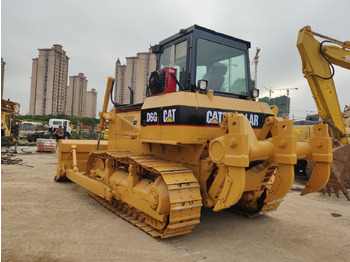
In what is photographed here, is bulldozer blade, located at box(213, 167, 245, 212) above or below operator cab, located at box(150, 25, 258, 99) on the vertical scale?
below

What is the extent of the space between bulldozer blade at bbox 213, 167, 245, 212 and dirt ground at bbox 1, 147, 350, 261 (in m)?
0.70

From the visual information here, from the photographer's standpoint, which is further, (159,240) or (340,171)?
(340,171)

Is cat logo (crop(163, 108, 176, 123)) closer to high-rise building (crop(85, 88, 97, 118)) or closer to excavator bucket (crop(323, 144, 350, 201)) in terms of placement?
excavator bucket (crop(323, 144, 350, 201))

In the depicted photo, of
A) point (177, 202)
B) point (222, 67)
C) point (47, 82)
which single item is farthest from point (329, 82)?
point (47, 82)

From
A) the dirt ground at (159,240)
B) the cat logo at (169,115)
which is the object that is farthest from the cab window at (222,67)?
the dirt ground at (159,240)

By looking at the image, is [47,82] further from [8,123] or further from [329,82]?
[329,82]

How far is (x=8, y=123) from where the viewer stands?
16000mm

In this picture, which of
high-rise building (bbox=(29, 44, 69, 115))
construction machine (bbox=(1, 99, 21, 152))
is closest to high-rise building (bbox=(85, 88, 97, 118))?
high-rise building (bbox=(29, 44, 69, 115))

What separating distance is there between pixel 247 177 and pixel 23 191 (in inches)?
213

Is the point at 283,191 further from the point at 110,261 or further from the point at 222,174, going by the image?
the point at 110,261

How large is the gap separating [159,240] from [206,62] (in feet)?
9.40

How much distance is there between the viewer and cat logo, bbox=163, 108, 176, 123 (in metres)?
3.99

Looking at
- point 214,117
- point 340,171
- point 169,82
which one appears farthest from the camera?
point 340,171

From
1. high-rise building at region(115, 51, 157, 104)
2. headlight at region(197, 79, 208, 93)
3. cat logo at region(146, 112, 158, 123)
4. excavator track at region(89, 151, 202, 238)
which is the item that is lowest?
excavator track at region(89, 151, 202, 238)
